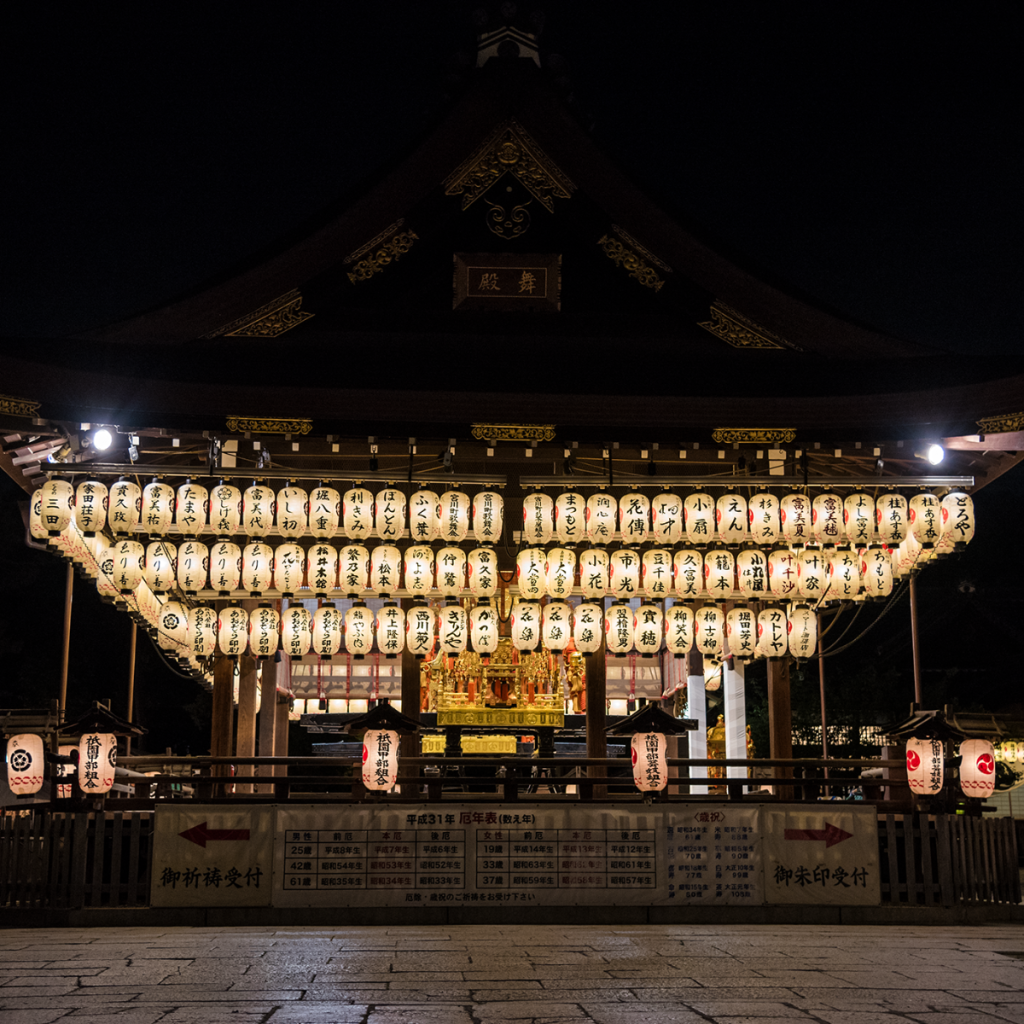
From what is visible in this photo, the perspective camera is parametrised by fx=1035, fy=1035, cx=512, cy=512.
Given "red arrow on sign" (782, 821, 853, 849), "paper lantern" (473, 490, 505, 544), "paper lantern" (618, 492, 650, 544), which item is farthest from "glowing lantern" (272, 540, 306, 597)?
"red arrow on sign" (782, 821, 853, 849)

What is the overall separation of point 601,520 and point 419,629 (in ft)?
9.12

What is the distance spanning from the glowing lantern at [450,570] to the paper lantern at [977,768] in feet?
21.2

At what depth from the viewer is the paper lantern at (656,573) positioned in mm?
13367

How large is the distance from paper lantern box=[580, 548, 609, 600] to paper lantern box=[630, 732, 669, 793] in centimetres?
198

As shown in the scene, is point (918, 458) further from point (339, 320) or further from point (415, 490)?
point (339, 320)

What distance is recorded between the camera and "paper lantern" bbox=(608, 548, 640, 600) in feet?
43.8

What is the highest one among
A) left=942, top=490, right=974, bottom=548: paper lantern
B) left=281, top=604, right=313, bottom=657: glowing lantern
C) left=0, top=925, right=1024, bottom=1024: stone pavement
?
left=942, top=490, right=974, bottom=548: paper lantern

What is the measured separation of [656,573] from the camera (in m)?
13.4

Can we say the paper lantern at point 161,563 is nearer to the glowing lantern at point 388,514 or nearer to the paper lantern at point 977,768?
the glowing lantern at point 388,514

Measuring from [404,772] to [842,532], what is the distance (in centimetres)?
672

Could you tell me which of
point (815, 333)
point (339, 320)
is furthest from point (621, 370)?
point (339, 320)

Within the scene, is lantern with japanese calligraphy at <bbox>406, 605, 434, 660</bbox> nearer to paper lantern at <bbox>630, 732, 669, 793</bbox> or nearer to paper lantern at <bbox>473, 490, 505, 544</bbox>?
paper lantern at <bbox>473, 490, 505, 544</bbox>

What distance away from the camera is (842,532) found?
1319cm

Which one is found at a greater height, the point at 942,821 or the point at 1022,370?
the point at 1022,370
